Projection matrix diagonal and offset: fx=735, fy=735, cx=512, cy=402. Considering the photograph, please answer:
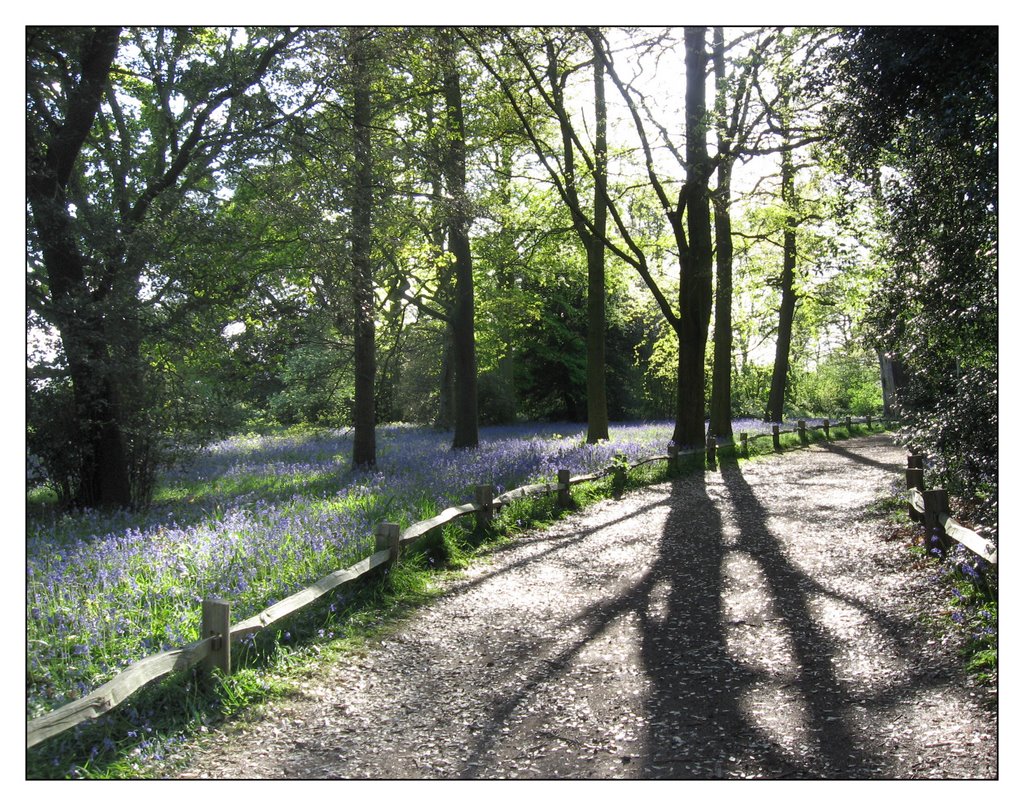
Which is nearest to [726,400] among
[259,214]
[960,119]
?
[259,214]

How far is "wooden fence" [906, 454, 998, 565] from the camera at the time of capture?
575cm

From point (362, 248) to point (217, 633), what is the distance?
26.1ft

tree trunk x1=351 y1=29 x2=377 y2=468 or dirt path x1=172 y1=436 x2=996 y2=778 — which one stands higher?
tree trunk x1=351 y1=29 x2=377 y2=468

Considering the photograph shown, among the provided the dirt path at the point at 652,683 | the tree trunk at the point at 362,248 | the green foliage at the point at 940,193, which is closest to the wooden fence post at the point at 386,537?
the dirt path at the point at 652,683

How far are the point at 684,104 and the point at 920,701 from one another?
14.9m

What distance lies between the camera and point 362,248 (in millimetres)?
11648

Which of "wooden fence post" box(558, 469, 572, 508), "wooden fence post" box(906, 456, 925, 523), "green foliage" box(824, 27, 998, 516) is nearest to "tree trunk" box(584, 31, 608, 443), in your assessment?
"wooden fence post" box(558, 469, 572, 508)

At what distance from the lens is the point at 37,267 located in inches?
323

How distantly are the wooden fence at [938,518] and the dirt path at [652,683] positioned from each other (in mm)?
430

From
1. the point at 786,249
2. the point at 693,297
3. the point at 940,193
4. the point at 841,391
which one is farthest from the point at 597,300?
the point at 841,391

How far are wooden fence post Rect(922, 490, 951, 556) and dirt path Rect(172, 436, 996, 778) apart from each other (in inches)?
12.7

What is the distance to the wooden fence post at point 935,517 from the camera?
7.47 metres

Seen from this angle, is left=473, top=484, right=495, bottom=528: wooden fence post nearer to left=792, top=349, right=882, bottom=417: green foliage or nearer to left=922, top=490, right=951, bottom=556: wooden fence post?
left=922, top=490, right=951, bottom=556: wooden fence post
